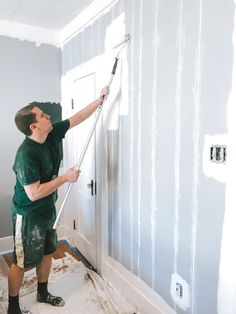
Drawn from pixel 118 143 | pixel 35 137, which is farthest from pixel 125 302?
pixel 35 137

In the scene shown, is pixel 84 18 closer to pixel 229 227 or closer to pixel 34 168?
pixel 34 168

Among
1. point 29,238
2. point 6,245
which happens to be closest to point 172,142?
point 29,238

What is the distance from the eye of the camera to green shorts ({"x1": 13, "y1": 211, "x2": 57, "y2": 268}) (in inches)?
65.7

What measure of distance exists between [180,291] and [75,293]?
962mm

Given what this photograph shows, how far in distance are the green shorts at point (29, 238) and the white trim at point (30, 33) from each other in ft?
6.14

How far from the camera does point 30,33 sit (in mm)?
2699

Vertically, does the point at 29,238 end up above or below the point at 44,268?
above

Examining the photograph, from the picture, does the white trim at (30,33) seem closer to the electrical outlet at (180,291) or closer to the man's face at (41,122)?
the man's face at (41,122)

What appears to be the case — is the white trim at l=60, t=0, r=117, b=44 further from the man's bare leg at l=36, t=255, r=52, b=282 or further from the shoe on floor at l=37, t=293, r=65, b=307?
the shoe on floor at l=37, t=293, r=65, b=307

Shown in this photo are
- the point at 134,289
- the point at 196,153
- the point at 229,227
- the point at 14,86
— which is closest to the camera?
the point at 229,227

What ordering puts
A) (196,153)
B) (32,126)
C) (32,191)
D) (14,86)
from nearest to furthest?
(196,153) < (32,191) < (32,126) < (14,86)

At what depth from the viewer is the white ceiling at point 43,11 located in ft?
7.10

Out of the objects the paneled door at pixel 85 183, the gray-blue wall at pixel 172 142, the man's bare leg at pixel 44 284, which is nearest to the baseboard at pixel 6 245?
the paneled door at pixel 85 183

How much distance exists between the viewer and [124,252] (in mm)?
1957
